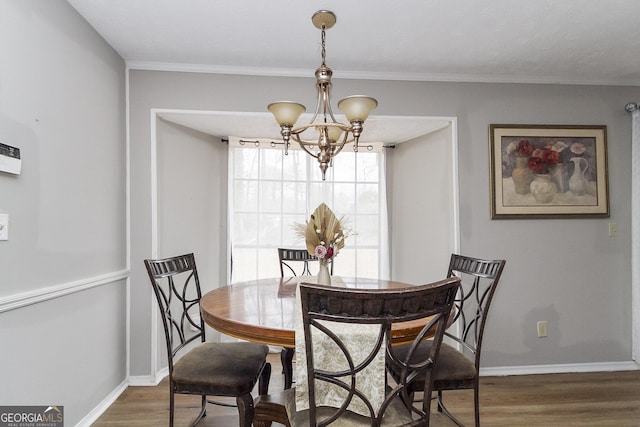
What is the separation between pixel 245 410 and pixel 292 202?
2122 millimetres

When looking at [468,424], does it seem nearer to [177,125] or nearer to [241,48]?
[241,48]

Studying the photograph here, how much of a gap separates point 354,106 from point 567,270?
7.97 feet

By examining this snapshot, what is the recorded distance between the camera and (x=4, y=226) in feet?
4.58

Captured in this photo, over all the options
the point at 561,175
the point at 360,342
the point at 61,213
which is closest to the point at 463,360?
the point at 360,342

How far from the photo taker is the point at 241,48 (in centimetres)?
232

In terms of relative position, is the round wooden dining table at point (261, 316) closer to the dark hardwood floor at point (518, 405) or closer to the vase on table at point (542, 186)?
the dark hardwood floor at point (518, 405)

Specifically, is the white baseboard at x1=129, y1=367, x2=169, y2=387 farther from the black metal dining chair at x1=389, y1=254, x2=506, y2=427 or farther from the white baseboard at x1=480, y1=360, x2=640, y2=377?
the white baseboard at x1=480, y1=360, x2=640, y2=377

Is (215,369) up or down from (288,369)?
up

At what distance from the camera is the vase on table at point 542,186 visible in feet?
8.91

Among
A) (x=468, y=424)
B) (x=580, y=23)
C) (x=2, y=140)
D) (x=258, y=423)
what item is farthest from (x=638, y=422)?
(x=2, y=140)

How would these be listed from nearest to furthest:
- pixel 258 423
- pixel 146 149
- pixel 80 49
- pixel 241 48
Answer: pixel 258 423 → pixel 80 49 → pixel 241 48 → pixel 146 149

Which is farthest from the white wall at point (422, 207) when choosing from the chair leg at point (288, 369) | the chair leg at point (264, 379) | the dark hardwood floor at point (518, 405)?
the chair leg at point (264, 379)

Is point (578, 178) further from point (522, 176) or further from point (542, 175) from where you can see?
point (522, 176)

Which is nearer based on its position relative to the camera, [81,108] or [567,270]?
[81,108]
